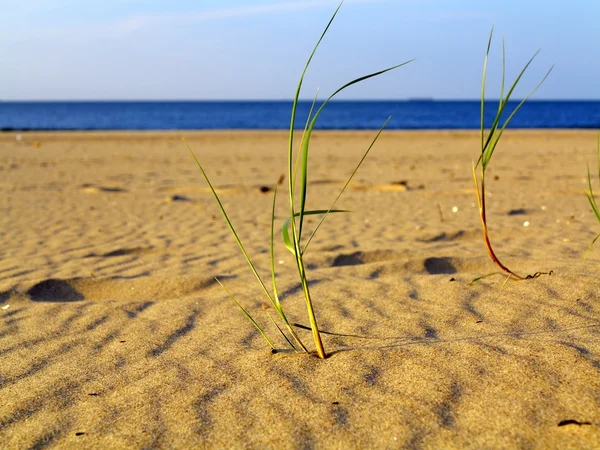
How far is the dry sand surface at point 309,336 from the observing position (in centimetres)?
170

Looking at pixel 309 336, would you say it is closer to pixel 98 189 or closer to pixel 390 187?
pixel 390 187

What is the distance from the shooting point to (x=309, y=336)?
2412mm

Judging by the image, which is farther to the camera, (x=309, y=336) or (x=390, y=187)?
(x=390, y=187)

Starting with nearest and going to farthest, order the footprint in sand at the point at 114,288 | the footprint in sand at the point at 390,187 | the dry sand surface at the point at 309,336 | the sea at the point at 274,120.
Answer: the dry sand surface at the point at 309,336
the footprint in sand at the point at 114,288
the footprint in sand at the point at 390,187
the sea at the point at 274,120

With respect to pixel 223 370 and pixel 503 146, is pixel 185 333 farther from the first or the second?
pixel 503 146

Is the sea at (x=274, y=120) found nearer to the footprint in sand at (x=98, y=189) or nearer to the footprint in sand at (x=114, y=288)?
the footprint in sand at (x=98, y=189)

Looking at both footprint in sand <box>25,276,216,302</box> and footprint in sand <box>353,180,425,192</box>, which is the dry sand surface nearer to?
footprint in sand <box>25,276,216,302</box>

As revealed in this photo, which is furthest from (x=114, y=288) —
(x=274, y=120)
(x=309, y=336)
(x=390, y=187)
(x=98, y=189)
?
(x=274, y=120)

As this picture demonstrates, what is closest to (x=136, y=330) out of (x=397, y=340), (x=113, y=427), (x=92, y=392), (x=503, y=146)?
(x=92, y=392)

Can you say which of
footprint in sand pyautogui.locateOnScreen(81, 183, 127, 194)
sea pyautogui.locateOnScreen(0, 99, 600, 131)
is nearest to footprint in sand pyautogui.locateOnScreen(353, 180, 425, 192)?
footprint in sand pyautogui.locateOnScreen(81, 183, 127, 194)

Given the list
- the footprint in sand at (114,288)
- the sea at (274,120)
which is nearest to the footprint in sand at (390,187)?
the footprint in sand at (114,288)

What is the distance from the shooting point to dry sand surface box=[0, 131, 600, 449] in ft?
5.58

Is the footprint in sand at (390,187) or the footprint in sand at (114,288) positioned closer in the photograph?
the footprint in sand at (114,288)

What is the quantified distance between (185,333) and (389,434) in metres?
1.11
